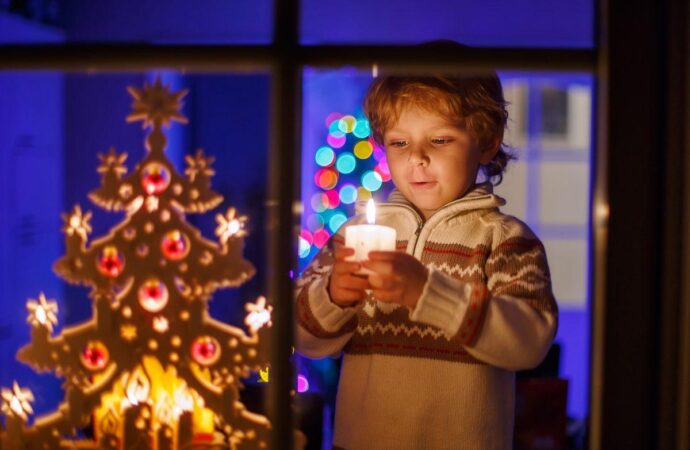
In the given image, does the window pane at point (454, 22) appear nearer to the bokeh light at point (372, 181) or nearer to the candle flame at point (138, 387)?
the bokeh light at point (372, 181)

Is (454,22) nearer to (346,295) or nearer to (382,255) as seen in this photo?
(382,255)

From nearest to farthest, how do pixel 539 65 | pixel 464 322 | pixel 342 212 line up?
pixel 539 65 < pixel 464 322 < pixel 342 212

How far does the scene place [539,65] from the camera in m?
1.22

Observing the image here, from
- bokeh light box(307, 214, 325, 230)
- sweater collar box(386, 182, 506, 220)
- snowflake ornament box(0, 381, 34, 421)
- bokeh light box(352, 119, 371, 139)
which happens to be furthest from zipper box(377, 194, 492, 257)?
snowflake ornament box(0, 381, 34, 421)

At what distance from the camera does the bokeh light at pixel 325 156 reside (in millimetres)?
2145

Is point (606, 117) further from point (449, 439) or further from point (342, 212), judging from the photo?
point (342, 212)

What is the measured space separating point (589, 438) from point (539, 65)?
62cm

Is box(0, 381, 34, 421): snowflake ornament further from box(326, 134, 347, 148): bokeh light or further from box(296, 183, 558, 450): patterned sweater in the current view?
box(326, 134, 347, 148): bokeh light

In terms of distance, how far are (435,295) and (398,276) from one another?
7 cm

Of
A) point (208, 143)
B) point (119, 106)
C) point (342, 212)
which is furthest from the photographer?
point (208, 143)

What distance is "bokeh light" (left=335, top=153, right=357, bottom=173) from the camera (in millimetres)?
2133

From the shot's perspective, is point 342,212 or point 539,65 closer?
point 539,65

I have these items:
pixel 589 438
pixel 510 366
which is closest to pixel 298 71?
pixel 510 366

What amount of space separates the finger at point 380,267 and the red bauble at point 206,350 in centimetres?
31
